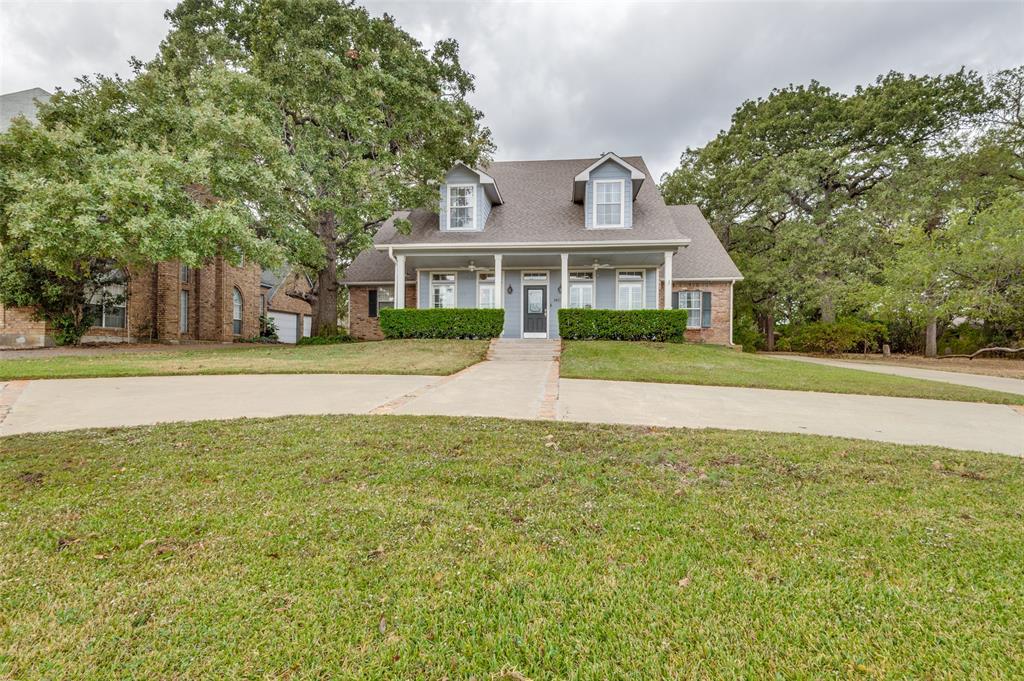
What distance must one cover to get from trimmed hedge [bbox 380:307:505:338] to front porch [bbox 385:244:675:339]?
907 mm

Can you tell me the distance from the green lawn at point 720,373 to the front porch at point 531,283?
3503mm

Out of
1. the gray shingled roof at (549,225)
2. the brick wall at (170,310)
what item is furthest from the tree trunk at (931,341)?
the brick wall at (170,310)

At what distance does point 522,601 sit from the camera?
1695 mm

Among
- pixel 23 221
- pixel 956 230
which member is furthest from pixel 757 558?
pixel 956 230

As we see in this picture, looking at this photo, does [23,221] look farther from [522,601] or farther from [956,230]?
[956,230]

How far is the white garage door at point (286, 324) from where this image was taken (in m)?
28.1

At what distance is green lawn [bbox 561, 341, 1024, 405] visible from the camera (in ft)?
24.1

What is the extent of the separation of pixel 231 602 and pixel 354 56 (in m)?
16.6

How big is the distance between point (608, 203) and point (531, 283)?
400 centimetres

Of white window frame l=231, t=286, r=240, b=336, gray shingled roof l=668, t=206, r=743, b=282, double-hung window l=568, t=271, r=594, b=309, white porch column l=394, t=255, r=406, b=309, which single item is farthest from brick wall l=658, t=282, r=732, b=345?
white window frame l=231, t=286, r=240, b=336

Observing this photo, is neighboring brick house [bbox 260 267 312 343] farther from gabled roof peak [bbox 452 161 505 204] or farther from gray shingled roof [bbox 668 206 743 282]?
gray shingled roof [bbox 668 206 743 282]

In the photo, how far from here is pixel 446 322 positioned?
14547 millimetres

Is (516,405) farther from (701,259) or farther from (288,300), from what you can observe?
(288,300)

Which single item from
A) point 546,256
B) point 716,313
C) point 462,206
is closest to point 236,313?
Result: point 462,206
